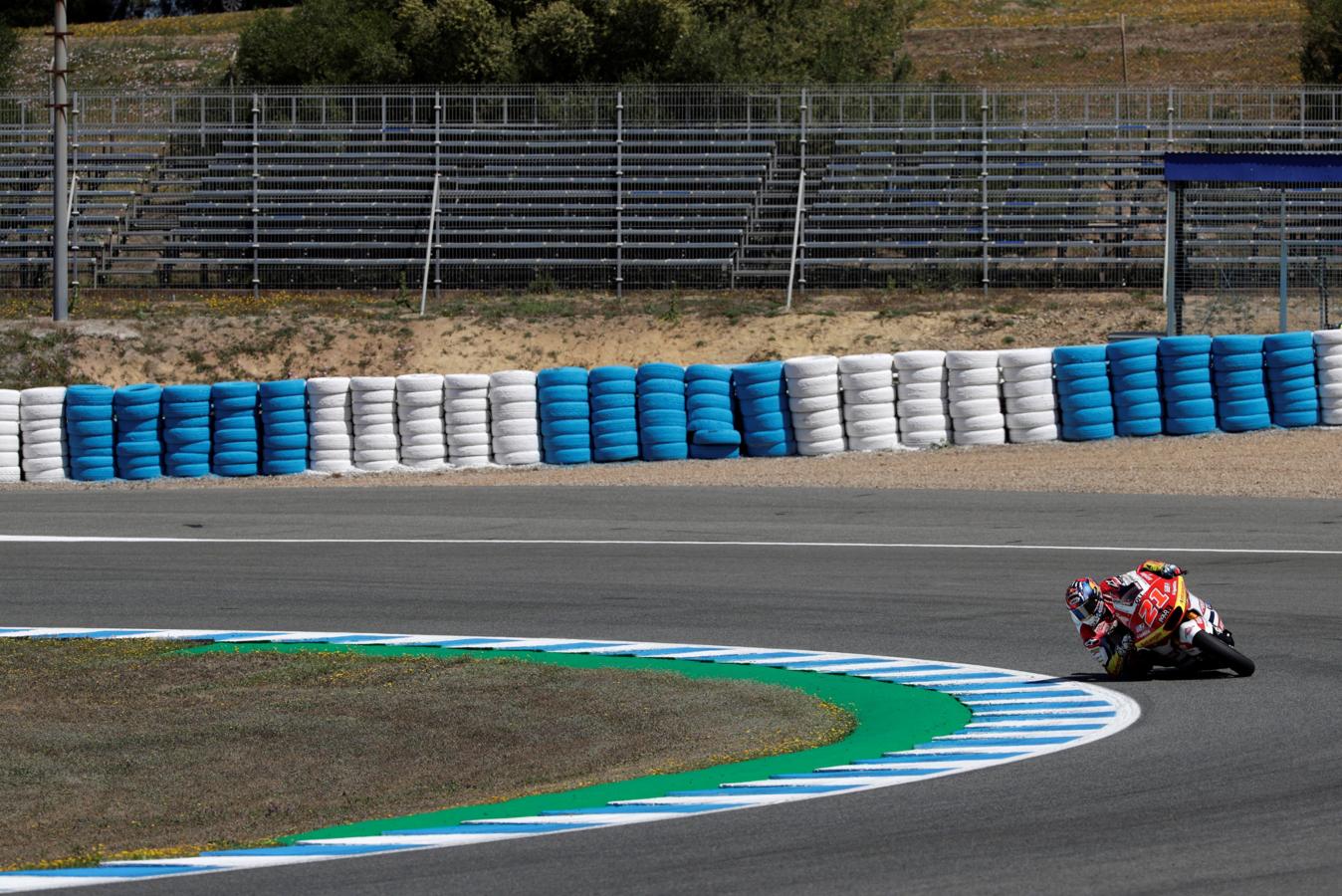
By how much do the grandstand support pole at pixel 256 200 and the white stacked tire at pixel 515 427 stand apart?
37.4ft

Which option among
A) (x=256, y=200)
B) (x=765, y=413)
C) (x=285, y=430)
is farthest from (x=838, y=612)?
(x=256, y=200)

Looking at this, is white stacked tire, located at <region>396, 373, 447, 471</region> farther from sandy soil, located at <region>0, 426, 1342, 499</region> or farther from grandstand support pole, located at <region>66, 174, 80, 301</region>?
grandstand support pole, located at <region>66, 174, 80, 301</region>

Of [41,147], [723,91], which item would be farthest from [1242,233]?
[41,147]

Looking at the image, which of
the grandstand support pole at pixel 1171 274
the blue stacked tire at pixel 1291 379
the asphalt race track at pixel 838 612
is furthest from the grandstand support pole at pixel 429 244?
the blue stacked tire at pixel 1291 379

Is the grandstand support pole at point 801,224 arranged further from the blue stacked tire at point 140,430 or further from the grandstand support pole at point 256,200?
the blue stacked tire at point 140,430

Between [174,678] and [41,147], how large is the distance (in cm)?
2559

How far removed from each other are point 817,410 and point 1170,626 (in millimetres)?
13189

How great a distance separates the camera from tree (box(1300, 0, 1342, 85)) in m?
46.4

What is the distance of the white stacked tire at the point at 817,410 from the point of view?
23.9m

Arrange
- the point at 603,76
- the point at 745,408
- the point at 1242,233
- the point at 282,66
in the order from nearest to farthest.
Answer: the point at 745,408 < the point at 1242,233 < the point at 603,76 < the point at 282,66

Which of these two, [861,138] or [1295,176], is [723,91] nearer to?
[861,138]

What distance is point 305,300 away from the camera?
33.7 meters

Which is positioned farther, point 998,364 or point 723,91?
point 723,91

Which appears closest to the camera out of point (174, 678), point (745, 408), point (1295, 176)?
point (174, 678)
